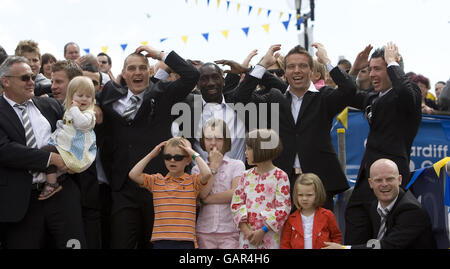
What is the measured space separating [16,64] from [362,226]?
358 cm

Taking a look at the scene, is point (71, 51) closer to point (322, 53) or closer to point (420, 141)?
point (322, 53)

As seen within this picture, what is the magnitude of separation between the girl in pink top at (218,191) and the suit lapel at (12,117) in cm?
165

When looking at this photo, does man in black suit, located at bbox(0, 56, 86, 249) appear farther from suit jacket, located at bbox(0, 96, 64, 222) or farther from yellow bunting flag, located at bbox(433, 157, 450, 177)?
yellow bunting flag, located at bbox(433, 157, 450, 177)

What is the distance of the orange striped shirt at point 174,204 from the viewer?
5.92 metres

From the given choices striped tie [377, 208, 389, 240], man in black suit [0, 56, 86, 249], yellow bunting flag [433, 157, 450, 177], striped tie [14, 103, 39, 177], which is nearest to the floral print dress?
striped tie [377, 208, 389, 240]

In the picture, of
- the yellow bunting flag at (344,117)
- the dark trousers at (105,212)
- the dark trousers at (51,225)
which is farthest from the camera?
the yellow bunting flag at (344,117)

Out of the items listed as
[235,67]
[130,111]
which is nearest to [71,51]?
[235,67]

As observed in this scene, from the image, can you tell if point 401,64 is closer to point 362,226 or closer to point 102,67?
point 362,226

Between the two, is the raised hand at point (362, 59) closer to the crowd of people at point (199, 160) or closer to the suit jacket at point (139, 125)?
the crowd of people at point (199, 160)

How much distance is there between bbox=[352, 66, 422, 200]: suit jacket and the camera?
625 cm

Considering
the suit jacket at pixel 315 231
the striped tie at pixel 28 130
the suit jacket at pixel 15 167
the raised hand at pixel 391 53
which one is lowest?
the suit jacket at pixel 315 231

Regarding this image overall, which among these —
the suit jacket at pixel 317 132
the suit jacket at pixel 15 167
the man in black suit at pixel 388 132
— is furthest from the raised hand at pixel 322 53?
the suit jacket at pixel 15 167

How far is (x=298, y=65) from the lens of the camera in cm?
682

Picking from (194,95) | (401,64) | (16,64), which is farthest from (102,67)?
(401,64)
